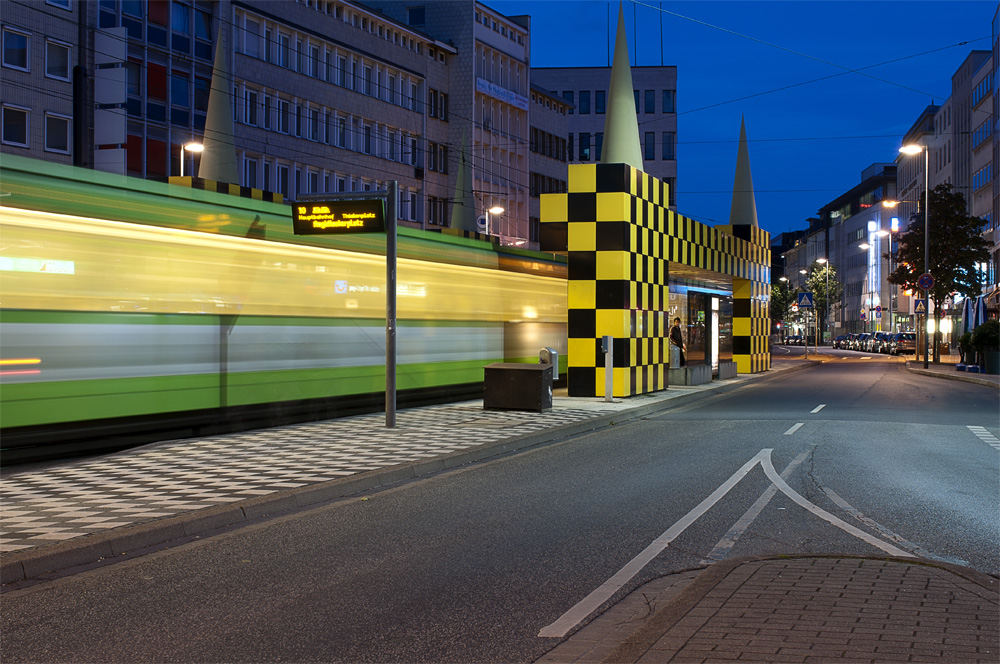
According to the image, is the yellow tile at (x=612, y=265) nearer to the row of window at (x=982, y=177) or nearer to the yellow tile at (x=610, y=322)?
the yellow tile at (x=610, y=322)

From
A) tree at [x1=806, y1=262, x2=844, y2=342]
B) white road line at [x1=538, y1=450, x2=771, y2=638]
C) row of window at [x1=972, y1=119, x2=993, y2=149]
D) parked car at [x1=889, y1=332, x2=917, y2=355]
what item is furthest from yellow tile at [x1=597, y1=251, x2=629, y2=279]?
tree at [x1=806, y1=262, x2=844, y2=342]

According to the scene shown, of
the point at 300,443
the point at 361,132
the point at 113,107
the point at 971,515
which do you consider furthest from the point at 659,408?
the point at 361,132

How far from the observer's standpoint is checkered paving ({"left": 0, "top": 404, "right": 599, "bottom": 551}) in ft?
26.2

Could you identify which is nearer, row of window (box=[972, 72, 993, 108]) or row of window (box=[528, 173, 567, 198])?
row of window (box=[972, 72, 993, 108])

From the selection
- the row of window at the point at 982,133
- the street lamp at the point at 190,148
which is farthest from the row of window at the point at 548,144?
the street lamp at the point at 190,148

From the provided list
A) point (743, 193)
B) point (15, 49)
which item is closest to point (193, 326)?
point (743, 193)

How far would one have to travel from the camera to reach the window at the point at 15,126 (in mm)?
38062

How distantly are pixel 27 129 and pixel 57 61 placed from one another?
10.5 feet

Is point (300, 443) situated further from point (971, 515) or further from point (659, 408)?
point (659, 408)

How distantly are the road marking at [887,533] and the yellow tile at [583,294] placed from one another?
1258 centimetres

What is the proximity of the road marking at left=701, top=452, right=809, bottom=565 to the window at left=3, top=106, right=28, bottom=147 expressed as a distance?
36.2 metres

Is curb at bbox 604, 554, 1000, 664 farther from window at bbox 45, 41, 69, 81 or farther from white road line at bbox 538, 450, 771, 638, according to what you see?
window at bbox 45, 41, 69, 81

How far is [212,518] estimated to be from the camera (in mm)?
8102

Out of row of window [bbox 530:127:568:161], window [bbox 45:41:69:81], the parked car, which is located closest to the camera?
window [bbox 45:41:69:81]
